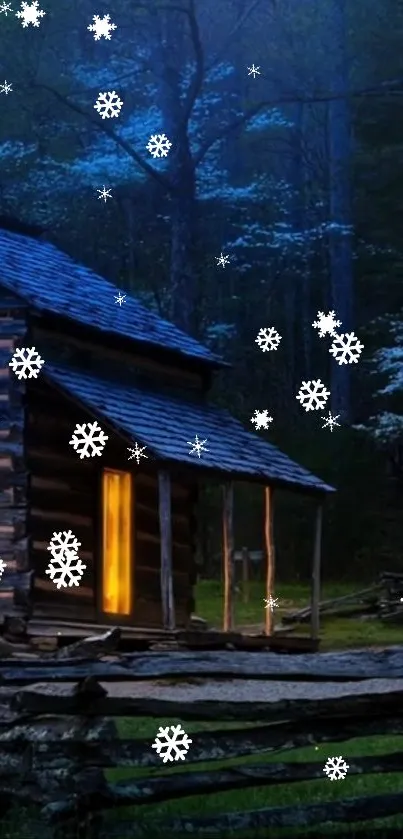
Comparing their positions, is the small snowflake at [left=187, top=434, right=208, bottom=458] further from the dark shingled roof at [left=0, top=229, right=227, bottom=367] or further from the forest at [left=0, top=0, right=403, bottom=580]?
the forest at [left=0, top=0, right=403, bottom=580]

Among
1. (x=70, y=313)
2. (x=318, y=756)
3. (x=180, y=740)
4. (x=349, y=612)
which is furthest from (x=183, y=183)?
(x=180, y=740)

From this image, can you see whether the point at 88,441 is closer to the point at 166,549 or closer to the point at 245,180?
the point at 166,549

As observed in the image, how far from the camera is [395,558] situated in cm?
3030

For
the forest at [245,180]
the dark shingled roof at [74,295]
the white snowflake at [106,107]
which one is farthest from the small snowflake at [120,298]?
the forest at [245,180]

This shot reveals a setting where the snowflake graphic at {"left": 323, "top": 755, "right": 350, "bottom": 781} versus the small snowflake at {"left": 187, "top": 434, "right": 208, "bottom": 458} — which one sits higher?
the small snowflake at {"left": 187, "top": 434, "right": 208, "bottom": 458}

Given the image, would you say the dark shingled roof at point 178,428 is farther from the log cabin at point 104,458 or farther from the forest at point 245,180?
the forest at point 245,180

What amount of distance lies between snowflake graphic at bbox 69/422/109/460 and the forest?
14204 mm

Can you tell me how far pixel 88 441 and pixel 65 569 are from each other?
1543mm

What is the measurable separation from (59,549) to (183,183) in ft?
56.6

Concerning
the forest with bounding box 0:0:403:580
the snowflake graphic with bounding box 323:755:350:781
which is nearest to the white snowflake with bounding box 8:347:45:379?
the snowflake graphic with bounding box 323:755:350:781

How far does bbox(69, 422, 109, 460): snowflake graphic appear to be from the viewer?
664 inches

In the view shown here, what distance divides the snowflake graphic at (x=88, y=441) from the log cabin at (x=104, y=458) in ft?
0.48

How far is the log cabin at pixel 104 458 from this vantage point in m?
16.4

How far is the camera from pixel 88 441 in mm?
16875
